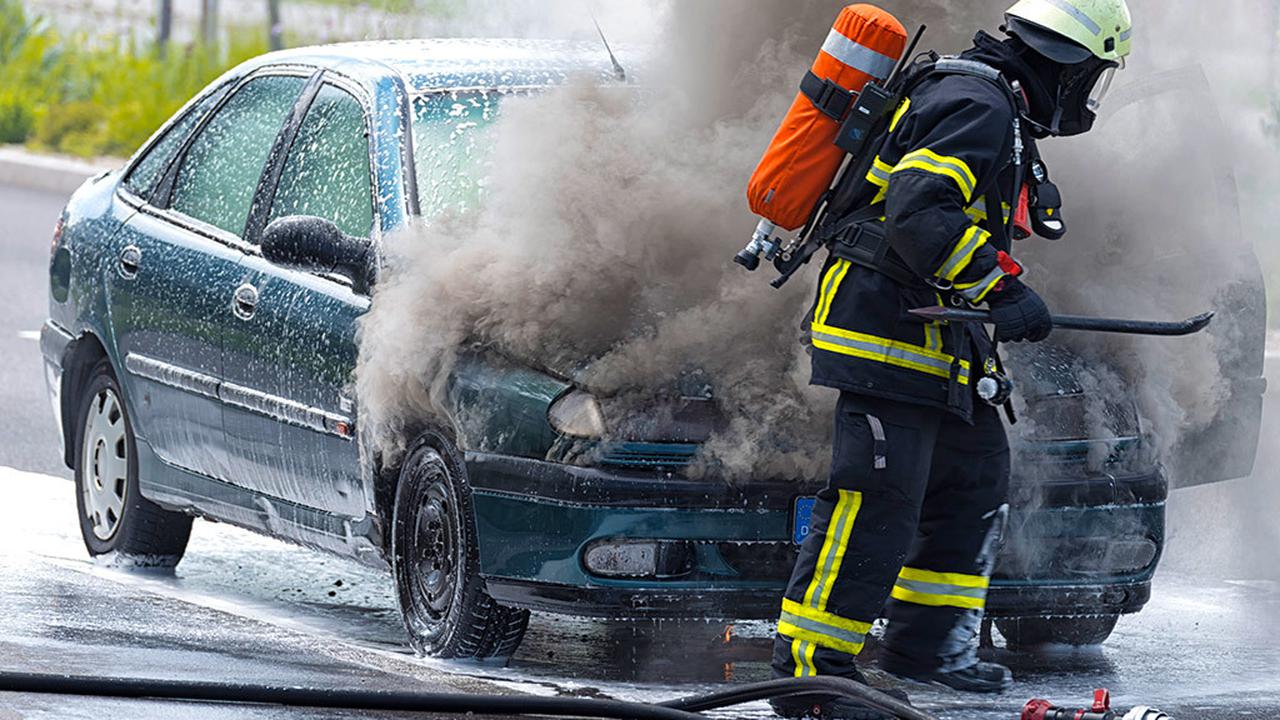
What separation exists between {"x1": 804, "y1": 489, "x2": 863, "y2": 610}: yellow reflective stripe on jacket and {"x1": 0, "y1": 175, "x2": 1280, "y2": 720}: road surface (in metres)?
0.30

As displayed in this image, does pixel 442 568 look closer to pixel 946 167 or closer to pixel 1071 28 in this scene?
pixel 946 167

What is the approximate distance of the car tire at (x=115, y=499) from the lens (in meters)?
7.86

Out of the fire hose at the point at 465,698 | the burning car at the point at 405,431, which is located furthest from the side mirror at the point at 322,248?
the fire hose at the point at 465,698

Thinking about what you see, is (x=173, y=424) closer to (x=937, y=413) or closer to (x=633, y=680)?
(x=633, y=680)

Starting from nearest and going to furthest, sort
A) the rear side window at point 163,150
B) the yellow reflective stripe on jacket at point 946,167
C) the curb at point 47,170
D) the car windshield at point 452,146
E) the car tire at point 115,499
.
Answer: the yellow reflective stripe on jacket at point 946,167
the car windshield at point 452,146
the car tire at point 115,499
the rear side window at point 163,150
the curb at point 47,170

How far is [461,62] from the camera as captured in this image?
7.28 m

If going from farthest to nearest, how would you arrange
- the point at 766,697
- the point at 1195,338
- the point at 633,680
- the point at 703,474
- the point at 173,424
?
the point at 173,424 → the point at 1195,338 → the point at 633,680 → the point at 703,474 → the point at 766,697

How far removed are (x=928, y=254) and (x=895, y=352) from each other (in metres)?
0.28

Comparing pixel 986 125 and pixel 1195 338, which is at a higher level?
pixel 986 125

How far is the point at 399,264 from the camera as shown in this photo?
6539mm

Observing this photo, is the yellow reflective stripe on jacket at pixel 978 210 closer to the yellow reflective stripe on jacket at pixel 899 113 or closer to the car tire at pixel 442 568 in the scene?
the yellow reflective stripe on jacket at pixel 899 113

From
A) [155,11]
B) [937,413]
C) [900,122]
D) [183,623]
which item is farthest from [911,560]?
[155,11]

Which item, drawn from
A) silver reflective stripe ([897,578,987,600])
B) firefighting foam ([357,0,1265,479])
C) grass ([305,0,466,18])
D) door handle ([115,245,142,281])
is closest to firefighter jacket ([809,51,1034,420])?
firefighting foam ([357,0,1265,479])

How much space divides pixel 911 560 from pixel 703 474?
22.0 inches
